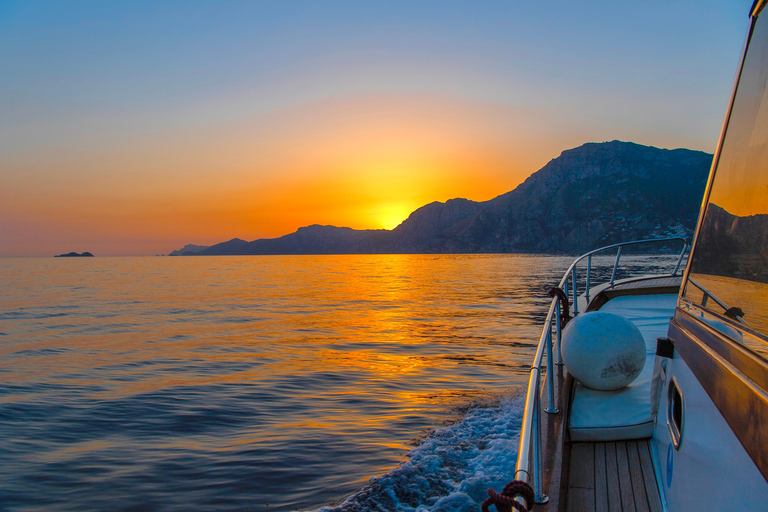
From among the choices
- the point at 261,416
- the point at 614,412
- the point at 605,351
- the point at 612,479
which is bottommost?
the point at 261,416

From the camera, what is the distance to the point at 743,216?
164 centimetres

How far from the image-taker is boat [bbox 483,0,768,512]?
1276mm

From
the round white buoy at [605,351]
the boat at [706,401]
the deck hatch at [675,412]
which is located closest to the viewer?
the boat at [706,401]

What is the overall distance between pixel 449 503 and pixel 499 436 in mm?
1900

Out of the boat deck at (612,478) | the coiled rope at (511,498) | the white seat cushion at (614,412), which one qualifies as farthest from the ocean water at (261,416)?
the coiled rope at (511,498)

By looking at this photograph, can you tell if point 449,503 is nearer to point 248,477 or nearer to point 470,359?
point 248,477

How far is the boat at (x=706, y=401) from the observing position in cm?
128

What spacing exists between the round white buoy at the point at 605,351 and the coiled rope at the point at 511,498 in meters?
3.04

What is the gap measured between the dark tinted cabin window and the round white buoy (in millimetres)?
2339

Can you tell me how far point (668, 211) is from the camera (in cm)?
18025

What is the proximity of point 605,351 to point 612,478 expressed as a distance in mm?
1323

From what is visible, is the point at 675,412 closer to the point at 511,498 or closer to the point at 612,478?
the point at 511,498

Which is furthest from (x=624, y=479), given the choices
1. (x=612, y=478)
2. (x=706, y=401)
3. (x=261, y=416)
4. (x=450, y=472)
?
(x=261, y=416)

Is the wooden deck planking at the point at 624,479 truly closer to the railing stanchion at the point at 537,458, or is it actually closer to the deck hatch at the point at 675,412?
the railing stanchion at the point at 537,458
